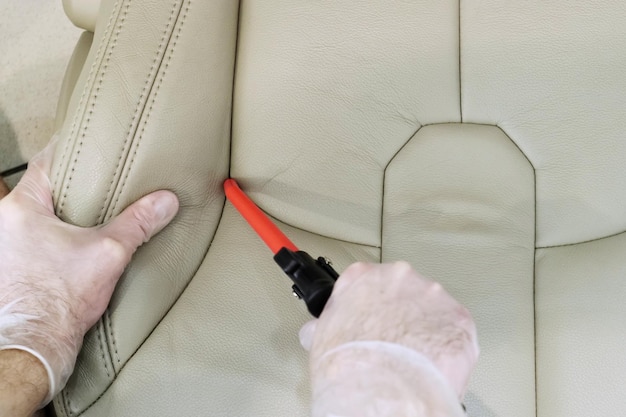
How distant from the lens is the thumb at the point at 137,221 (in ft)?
2.18

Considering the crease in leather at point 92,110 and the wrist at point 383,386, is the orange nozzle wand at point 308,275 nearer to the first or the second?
the wrist at point 383,386

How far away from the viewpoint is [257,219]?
69 cm

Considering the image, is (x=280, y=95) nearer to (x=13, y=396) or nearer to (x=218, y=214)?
(x=218, y=214)

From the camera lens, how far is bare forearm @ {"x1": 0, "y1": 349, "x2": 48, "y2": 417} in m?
0.59

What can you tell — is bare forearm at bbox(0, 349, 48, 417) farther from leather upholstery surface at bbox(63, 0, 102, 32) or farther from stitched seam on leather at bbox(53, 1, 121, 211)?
leather upholstery surface at bbox(63, 0, 102, 32)

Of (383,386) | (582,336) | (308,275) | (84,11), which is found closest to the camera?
(383,386)

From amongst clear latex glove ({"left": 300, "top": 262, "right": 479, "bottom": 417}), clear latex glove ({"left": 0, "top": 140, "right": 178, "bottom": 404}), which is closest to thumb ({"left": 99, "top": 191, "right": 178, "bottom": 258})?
clear latex glove ({"left": 0, "top": 140, "right": 178, "bottom": 404})

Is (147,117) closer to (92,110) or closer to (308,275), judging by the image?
(92,110)

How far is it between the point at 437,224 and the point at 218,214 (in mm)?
292

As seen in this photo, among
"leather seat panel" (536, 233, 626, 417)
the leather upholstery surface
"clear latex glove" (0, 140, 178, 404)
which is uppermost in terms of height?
the leather upholstery surface

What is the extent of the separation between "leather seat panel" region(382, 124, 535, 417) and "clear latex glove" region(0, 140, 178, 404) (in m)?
0.32

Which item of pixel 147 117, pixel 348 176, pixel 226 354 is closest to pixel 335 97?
pixel 348 176

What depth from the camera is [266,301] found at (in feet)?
2.29

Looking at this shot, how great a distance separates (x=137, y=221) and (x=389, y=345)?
0.34 metres
